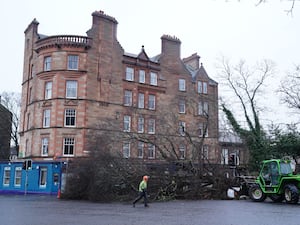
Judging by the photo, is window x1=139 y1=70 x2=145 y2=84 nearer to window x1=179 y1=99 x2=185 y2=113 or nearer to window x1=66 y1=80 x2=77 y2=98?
window x1=179 y1=99 x2=185 y2=113

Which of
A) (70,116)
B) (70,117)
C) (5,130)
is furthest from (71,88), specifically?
(5,130)

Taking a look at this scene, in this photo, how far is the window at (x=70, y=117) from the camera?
132 feet

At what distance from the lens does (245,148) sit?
111 ft

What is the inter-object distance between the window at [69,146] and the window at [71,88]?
487 centimetres

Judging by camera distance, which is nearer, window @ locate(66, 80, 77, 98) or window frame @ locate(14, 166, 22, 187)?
window frame @ locate(14, 166, 22, 187)

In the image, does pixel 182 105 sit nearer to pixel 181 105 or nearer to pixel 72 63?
pixel 181 105

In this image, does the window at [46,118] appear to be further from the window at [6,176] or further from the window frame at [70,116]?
the window at [6,176]

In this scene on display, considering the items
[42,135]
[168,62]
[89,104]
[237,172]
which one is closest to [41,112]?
[42,135]

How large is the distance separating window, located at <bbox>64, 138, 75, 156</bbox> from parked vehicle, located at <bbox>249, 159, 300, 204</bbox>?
2242cm

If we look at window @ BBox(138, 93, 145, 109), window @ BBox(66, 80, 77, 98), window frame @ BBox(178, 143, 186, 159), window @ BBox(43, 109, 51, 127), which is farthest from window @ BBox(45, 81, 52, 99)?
window frame @ BBox(178, 143, 186, 159)

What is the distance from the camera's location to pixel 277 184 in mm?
20703

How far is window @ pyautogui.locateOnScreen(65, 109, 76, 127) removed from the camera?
40.1 m

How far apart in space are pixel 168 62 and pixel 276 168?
30.4 m

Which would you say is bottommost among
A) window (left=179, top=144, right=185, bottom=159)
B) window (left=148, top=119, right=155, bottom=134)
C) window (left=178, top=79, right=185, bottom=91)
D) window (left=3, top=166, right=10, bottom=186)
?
window (left=3, top=166, right=10, bottom=186)
